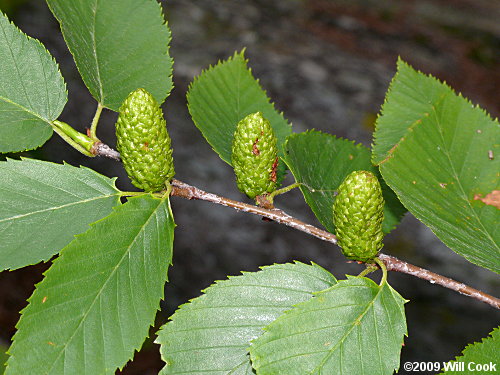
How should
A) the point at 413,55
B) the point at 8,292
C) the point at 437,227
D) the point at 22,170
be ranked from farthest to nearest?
1. the point at 413,55
2. the point at 8,292
3. the point at 437,227
4. the point at 22,170

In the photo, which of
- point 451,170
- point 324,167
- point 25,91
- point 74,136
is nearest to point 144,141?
point 74,136

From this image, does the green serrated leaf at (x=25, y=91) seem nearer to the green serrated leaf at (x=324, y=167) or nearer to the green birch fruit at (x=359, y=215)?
the green serrated leaf at (x=324, y=167)

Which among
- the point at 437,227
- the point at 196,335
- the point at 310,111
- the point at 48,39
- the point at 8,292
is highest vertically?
the point at 437,227

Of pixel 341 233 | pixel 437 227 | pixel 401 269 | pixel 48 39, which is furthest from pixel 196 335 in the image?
pixel 48 39

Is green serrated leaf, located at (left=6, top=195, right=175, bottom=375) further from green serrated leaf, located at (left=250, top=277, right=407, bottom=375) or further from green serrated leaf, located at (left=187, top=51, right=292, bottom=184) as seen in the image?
green serrated leaf, located at (left=187, top=51, right=292, bottom=184)

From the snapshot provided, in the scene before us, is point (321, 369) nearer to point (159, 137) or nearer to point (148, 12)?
point (159, 137)

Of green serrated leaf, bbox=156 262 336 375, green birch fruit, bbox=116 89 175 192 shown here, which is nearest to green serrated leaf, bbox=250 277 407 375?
green serrated leaf, bbox=156 262 336 375
